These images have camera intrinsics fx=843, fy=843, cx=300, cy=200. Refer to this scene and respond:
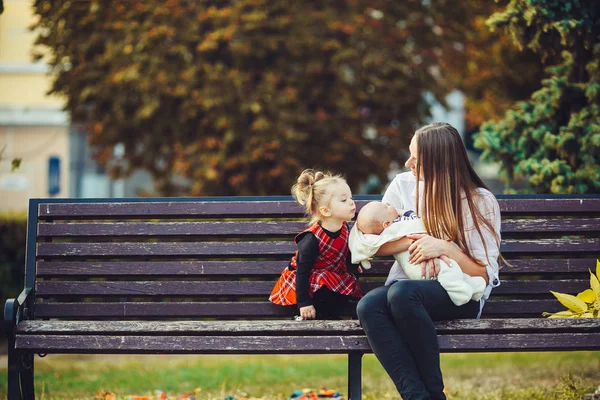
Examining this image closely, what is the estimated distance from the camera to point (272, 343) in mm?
3885

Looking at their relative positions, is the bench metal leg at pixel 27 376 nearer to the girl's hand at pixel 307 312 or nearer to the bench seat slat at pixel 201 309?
the bench seat slat at pixel 201 309

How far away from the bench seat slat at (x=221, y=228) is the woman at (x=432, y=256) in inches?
20.0

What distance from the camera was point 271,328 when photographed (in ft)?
12.8

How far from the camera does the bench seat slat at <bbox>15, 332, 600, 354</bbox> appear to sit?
3820 millimetres

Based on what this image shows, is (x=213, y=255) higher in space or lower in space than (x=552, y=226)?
lower

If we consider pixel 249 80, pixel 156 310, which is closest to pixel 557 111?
pixel 156 310

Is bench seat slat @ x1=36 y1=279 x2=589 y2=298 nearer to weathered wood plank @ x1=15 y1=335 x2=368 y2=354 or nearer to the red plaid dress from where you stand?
the red plaid dress

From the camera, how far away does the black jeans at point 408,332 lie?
3.66 meters

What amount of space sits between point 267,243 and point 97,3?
8.23 m

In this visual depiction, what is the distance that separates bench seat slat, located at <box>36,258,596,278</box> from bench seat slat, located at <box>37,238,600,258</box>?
5 centimetres

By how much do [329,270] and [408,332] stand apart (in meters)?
0.64

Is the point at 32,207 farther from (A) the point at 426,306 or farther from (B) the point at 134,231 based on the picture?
(A) the point at 426,306

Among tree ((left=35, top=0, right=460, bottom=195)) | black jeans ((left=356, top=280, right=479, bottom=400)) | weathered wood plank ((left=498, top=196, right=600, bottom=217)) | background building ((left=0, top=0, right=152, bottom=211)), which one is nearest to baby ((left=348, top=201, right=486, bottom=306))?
black jeans ((left=356, top=280, right=479, bottom=400))

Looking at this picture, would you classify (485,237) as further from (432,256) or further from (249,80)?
(249,80)
